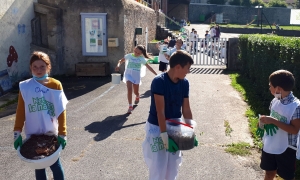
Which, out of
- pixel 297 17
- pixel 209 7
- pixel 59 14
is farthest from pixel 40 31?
pixel 297 17

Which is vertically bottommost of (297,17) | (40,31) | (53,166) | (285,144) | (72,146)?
(72,146)

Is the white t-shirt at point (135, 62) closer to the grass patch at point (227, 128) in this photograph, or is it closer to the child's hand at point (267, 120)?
the grass patch at point (227, 128)

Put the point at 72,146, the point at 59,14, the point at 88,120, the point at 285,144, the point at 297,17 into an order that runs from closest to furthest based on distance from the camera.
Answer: the point at 285,144
the point at 72,146
the point at 88,120
the point at 59,14
the point at 297,17

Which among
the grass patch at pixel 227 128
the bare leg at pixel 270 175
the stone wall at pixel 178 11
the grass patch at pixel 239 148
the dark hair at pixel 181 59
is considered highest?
the stone wall at pixel 178 11

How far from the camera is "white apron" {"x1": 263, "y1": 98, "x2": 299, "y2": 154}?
12.0 feet

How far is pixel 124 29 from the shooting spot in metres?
13.2

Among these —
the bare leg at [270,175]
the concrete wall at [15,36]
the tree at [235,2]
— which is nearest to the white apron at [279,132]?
the bare leg at [270,175]

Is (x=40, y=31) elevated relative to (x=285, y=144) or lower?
Answer: elevated

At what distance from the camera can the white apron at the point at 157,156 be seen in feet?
12.1

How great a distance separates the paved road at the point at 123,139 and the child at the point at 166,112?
4.01 ft

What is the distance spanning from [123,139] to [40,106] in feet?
9.58

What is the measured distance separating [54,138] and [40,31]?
10.5 metres

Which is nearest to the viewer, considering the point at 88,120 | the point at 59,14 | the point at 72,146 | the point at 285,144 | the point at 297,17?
the point at 285,144

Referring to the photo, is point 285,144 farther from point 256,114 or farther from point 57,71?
point 57,71
